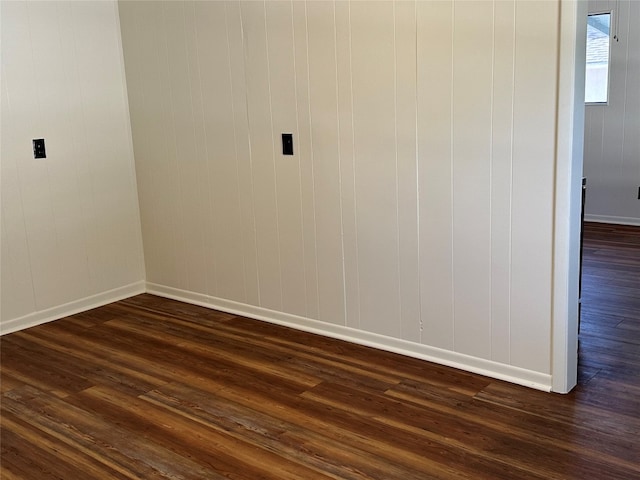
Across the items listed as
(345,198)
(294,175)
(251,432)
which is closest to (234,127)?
(294,175)

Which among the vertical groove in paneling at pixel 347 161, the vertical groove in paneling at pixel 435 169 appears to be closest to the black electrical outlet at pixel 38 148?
the vertical groove in paneling at pixel 347 161

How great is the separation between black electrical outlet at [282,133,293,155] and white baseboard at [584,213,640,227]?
4.17 m

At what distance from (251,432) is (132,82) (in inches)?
107

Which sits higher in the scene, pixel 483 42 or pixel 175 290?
pixel 483 42

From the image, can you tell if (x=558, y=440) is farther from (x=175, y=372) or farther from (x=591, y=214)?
(x=591, y=214)

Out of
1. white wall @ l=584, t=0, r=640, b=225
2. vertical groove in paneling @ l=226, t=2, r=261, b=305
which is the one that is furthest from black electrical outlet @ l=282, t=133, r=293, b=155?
white wall @ l=584, t=0, r=640, b=225

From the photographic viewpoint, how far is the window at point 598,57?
247 inches

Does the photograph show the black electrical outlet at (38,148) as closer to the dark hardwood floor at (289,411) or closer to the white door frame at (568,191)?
the dark hardwood floor at (289,411)

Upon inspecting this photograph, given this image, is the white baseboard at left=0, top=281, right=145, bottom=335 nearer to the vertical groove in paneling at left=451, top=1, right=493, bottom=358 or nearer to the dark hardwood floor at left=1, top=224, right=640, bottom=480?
the dark hardwood floor at left=1, top=224, right=640, bottom=480

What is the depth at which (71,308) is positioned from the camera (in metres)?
4.36

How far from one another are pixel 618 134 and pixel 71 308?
16.6ft

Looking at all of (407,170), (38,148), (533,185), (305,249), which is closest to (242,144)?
(305,249)

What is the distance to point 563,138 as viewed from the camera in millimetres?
2699

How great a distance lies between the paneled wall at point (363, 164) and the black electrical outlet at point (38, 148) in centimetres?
65
